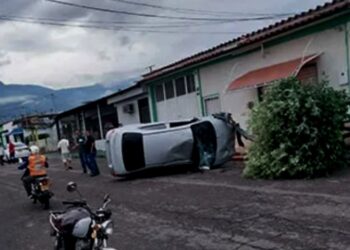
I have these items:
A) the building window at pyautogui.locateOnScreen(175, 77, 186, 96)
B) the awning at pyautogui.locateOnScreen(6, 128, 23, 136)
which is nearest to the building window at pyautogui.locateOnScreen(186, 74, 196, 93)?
the building window at pyautogui.locateOnScreen(175, 77, 186, 96)

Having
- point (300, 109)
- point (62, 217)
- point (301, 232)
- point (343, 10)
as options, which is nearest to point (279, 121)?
point (300, 109)

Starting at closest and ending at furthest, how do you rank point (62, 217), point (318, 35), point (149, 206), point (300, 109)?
point (62, 217) < point (149, 206) < point (300, 109) < point (318, 35)

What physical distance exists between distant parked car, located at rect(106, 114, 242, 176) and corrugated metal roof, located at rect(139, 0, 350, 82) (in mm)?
2952

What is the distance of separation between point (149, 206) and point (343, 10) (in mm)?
7237

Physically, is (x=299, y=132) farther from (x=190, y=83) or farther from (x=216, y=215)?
(x=190, y=83)

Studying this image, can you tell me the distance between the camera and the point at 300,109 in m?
12.2

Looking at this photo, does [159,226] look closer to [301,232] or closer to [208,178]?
[301,232]

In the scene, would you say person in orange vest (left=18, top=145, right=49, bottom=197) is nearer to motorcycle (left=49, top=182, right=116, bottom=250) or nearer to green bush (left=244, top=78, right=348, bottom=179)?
green bush (left=244, top=78, right=348, bottom=179)

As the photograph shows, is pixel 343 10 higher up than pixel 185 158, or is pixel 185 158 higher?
pixel 343 10

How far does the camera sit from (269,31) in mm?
15555

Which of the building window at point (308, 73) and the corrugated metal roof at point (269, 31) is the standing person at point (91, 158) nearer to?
the corrugated metal roof at point (269, 31)

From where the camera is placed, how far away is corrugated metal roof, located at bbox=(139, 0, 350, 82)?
13358 millimetres

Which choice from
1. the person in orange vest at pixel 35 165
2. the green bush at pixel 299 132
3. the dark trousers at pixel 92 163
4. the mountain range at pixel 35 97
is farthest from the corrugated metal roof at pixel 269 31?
the mountain range at pixel 35 97

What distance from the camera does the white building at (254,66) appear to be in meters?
13.8
